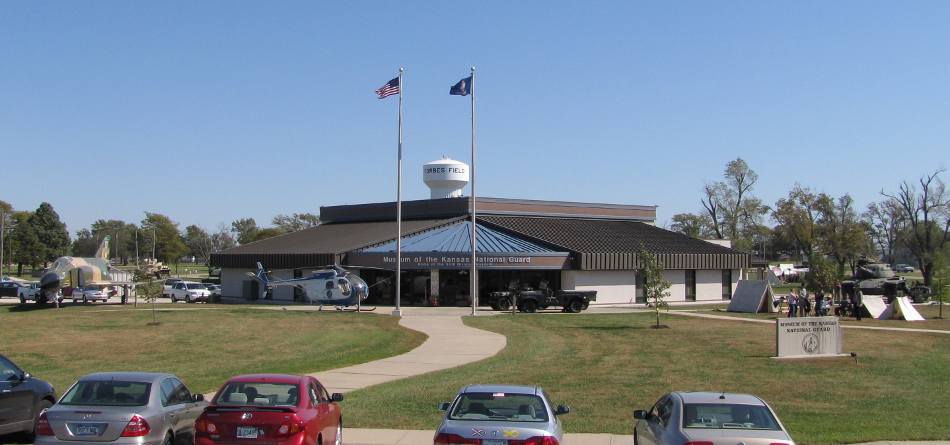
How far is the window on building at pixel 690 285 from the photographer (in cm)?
6738

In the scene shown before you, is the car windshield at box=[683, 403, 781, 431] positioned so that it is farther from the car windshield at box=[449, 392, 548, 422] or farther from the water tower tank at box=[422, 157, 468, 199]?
the water tower tank at box=[422, 157, 468, 199]

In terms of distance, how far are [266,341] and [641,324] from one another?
56.7 feet

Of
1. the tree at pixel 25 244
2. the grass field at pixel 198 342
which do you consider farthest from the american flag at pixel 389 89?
the tree at pixel 25 244

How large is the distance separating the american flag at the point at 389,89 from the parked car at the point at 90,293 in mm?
29312

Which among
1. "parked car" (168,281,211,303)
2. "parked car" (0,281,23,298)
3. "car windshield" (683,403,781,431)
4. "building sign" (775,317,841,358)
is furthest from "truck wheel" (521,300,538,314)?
"parked car" (0,281,23,298)

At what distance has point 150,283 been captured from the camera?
4497 cm

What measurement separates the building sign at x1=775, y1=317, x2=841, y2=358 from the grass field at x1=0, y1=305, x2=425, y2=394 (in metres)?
12.2

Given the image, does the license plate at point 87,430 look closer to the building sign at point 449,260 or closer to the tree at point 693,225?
the building sign at point 449,260

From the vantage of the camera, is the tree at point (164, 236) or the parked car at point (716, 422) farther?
the tree at point (164, 236)

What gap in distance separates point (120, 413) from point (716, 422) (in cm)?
768

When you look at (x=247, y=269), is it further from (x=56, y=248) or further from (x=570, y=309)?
(x=56, y=248)

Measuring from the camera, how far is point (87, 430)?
11.8 metres

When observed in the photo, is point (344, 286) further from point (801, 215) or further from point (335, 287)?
point (801, 215)

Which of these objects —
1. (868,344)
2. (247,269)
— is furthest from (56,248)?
(868,344)
